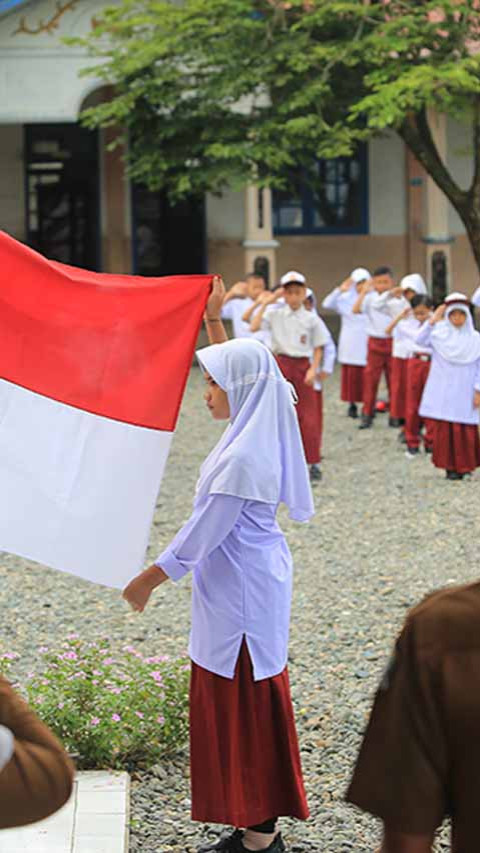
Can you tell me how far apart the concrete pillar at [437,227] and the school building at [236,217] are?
0.07ft

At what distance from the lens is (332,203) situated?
85.6ft

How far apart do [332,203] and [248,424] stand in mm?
21638

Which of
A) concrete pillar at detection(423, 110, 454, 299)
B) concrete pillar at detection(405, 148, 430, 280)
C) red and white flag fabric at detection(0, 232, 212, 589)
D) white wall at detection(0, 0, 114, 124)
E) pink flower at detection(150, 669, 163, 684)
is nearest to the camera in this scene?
red and white flag fabric at detection(0, 232, 212, 589)

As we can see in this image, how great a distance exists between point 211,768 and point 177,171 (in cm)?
1730

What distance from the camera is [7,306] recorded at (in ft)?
16.9

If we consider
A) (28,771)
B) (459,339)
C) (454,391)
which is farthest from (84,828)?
(459,339)

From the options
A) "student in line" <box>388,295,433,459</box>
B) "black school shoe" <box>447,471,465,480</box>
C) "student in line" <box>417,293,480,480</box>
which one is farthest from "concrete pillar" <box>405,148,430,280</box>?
"black school shoe" <box>447,471,465,480</box>

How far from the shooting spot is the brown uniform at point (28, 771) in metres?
2.43

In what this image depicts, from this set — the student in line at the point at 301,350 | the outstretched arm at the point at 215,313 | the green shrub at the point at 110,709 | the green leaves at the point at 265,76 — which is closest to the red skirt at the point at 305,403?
the student in line at the point at 301,350

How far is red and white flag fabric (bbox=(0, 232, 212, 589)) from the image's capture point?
4.86 meters

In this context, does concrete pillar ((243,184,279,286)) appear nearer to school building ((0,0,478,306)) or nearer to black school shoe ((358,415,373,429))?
school building ((0,0,478,306))

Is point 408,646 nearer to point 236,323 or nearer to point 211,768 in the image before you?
point 211,768

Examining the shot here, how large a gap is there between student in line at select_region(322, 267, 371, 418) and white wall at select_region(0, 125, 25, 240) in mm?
8840

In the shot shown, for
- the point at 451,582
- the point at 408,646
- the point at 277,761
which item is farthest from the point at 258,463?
the point at 451,582
